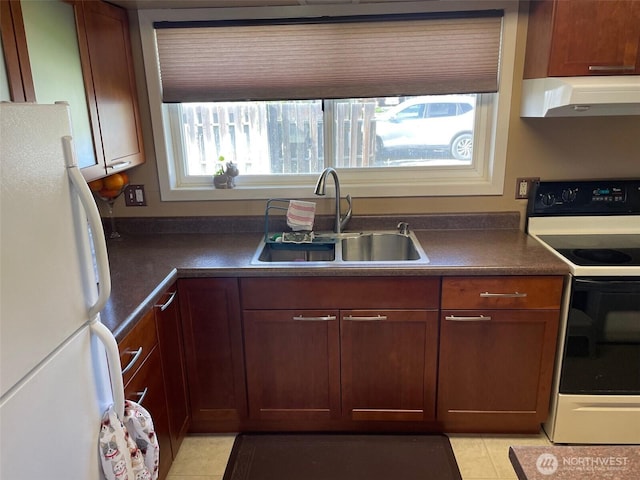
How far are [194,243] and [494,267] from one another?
4.51ft

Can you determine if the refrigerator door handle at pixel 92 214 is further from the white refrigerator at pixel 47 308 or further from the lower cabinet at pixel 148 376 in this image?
the lower cabinet at pixel 148 376

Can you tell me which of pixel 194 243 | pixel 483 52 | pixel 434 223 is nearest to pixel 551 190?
pixel 434 223

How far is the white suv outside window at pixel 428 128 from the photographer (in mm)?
2441

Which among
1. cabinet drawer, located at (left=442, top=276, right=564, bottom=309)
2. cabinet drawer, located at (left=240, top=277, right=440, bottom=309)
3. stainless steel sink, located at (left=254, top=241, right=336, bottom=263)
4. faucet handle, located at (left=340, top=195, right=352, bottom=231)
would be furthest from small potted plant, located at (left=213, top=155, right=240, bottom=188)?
cabinet drawer, located at (left=442, top=276, right=564, bottom=309)

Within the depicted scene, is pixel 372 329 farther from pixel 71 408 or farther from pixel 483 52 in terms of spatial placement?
pixel 483 52

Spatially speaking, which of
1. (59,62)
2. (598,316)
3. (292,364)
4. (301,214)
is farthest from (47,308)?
(598,316)

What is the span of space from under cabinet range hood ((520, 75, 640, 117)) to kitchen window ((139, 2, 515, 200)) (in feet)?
0.88

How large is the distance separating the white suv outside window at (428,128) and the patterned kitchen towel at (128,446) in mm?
1735

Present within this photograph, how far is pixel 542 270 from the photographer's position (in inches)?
74.5

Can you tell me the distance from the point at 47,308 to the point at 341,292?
1203mm

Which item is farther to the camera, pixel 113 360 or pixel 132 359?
pixel 132 359

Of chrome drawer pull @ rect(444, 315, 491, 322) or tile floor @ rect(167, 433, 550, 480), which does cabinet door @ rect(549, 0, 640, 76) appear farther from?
tile floor @ rect(167, 433, 550, 480)

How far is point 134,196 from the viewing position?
98.5 inches

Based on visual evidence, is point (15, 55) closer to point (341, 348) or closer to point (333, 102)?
point (333, 102)
